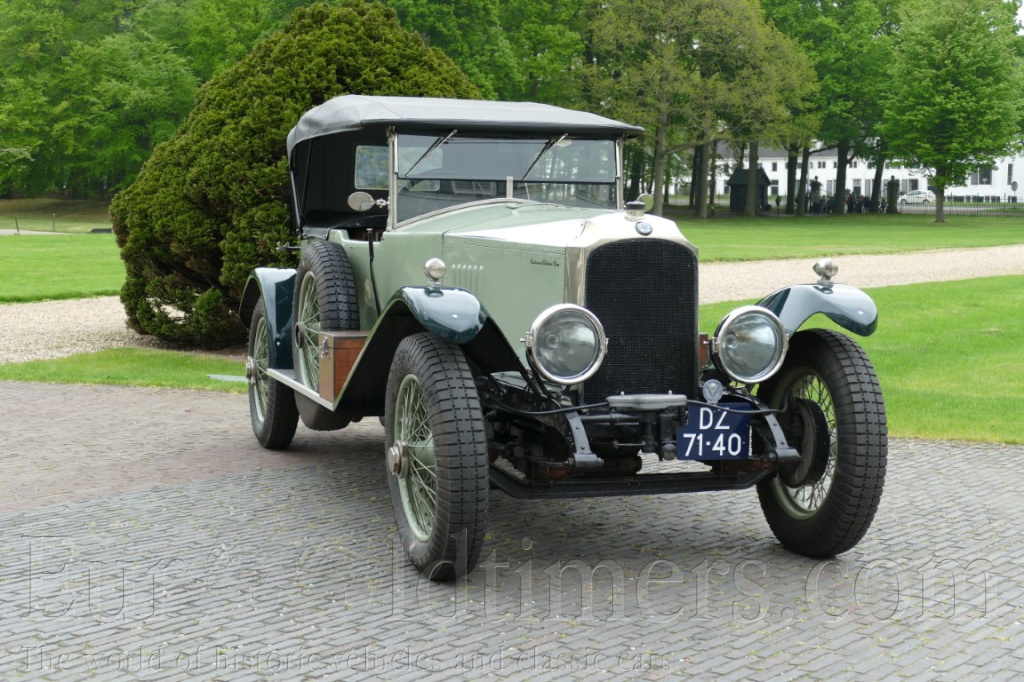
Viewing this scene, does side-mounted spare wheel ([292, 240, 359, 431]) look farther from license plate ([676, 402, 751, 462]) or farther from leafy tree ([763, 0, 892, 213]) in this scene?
leafy tree ([763, 0, 892, 213])

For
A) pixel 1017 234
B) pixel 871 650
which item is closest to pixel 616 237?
pixel 871 650

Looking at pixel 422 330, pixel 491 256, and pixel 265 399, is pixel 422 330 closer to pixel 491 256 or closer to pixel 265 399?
pixel 491 256

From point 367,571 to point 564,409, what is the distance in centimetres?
116

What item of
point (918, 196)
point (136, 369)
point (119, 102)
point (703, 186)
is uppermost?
point (119, 102)

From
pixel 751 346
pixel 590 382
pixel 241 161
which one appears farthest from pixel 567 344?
pixel 241 161

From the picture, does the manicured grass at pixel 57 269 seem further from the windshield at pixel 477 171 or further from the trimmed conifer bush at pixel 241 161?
the windshield at pixel 477 171

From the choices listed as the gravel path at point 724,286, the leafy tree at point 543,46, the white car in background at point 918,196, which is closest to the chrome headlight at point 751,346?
the gravel path at point 724,286

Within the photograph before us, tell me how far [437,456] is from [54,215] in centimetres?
5263

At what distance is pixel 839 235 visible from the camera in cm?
3978

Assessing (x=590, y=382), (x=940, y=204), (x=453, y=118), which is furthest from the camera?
(x=940, y=204)

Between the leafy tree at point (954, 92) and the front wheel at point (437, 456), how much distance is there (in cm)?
5023

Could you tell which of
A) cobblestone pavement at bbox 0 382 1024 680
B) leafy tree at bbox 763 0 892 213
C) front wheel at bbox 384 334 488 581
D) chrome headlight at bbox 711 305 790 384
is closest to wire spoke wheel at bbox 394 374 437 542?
front wheel at bbox 384 334 488 581

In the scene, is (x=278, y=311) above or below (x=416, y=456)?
above

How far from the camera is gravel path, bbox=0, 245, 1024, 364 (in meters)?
14.0
